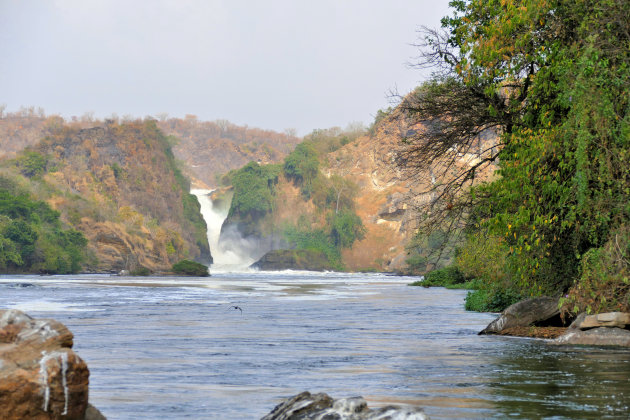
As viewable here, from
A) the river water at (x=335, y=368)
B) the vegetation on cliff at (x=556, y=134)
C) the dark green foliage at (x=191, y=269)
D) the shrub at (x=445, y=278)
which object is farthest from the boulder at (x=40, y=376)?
the dark green foliage at (x=191, y=269)

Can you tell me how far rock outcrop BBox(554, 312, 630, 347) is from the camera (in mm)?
18578

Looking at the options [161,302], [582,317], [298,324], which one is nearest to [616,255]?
[582,317]

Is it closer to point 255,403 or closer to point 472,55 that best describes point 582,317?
point 472,55

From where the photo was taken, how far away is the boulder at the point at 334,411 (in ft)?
29.1

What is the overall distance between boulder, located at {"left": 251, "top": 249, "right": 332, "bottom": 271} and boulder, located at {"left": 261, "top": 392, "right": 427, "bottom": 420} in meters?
135

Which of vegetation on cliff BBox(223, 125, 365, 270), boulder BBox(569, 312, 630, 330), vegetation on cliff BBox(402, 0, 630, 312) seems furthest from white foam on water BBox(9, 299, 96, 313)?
vegetation on cliff BBox(223, 125, 365, 270)

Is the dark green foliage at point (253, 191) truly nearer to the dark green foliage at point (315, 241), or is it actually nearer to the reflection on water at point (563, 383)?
the dark green foliage at point (315, 241)

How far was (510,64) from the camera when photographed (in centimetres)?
2091

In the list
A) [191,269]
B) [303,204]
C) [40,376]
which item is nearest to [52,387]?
[40,376]

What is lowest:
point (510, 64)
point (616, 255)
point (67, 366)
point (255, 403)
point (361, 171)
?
point (255, 403)

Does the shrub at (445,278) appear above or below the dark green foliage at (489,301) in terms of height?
above

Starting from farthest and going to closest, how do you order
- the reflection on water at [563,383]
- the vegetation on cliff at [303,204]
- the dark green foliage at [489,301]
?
the vegetation on cliff at [303,204], the dark green foliage at [489,301], the reflection on water at [563,383]

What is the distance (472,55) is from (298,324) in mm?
9872

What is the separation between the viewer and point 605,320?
19.0 meters
